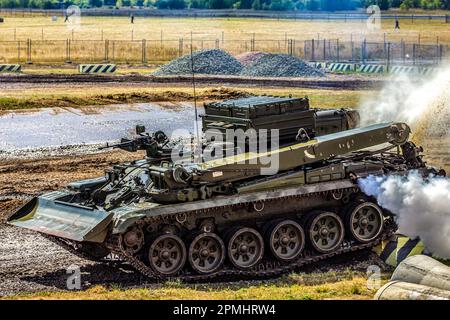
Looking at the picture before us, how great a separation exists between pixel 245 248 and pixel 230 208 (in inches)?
36.0

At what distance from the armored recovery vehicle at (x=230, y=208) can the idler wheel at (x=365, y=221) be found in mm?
23

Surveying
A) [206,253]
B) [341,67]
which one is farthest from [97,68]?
[206,253]

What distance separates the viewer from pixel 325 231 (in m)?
23.2

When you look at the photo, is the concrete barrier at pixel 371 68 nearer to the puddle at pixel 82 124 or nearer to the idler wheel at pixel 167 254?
the puddle at pixel 82 124

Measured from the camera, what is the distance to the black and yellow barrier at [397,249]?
2363 cm

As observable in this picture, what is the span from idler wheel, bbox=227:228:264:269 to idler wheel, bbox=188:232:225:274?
23 centimetres

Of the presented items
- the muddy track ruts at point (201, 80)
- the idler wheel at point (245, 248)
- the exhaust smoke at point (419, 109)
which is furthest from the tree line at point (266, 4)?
the idler wheel at point (245, 248)

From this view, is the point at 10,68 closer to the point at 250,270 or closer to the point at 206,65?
the point at 206,65

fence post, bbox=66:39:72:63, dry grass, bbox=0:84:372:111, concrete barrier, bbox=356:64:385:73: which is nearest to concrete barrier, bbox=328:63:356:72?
concrete barrier, bbox=356:64:385:73

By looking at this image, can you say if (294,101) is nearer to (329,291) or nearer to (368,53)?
(329,291)
